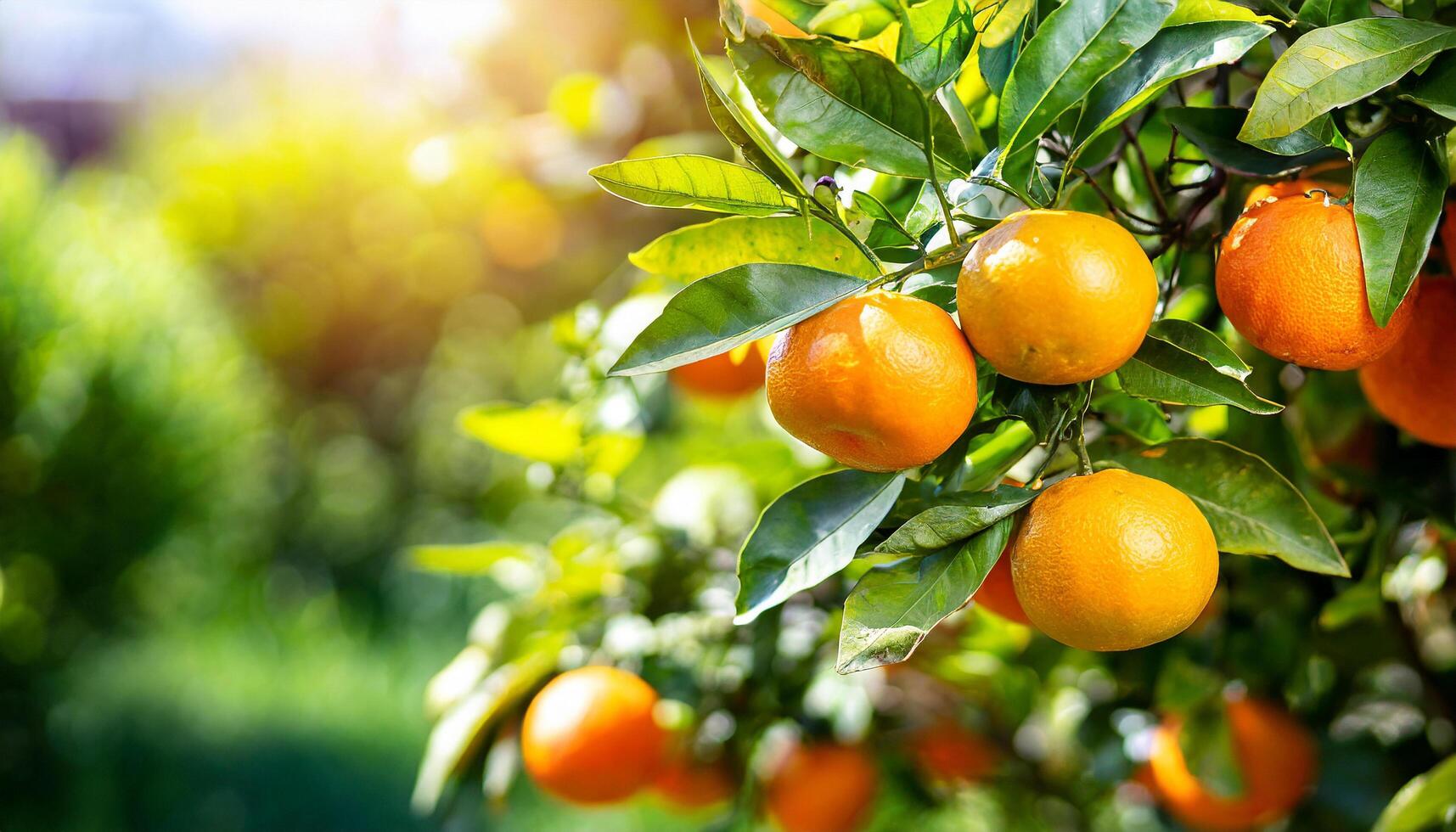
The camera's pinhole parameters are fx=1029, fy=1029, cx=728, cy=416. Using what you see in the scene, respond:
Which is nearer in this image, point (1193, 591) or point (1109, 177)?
point (1193, 591)

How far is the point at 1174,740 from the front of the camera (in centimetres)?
76

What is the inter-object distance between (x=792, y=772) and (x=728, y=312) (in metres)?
0.60

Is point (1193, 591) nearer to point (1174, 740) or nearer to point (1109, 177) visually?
point (1109, 177)

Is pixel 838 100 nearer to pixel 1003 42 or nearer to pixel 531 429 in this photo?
pixel 1003 42

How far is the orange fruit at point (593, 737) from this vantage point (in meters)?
0.71

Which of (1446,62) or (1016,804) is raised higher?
(1446,62)

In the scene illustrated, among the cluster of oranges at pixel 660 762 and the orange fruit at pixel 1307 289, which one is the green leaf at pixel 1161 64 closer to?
the orange fruit at pixel 1307 289

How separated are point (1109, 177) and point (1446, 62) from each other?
0.16 metres

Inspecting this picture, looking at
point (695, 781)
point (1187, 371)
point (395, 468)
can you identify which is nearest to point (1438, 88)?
point (1187, 371)

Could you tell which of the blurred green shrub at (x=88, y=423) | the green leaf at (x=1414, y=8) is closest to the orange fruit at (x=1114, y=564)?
the green leaf at (x=1414, y=8)

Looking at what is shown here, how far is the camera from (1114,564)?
38 centimetres

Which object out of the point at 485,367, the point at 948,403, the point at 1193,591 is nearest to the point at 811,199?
the point at 948,403

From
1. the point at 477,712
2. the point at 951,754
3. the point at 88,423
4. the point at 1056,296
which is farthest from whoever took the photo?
the point at 88,423

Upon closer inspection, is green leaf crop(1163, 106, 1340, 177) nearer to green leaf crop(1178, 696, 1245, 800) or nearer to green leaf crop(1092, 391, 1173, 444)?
green leaf crop(1092, 391, 1173, 444)
